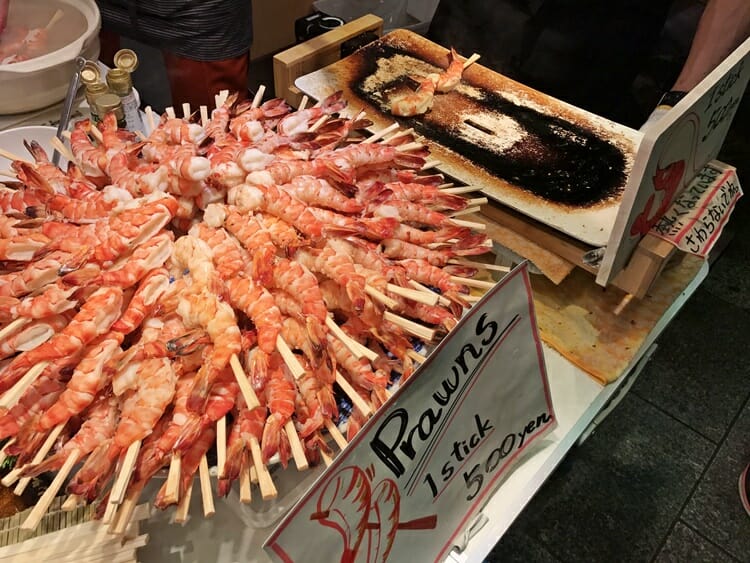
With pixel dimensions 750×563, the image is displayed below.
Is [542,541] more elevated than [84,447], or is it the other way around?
[84,447]

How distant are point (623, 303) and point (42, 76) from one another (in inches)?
79.9

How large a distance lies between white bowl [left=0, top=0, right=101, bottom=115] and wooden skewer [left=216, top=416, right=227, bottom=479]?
1.63 meters

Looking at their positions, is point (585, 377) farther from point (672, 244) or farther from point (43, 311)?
point (43, 311)

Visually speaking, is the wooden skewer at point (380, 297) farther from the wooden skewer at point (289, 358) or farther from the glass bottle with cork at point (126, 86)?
the glass bottle with cork at point (126, 86)

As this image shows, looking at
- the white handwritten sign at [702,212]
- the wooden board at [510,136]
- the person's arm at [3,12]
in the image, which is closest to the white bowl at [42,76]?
the person's arm at [3,12]

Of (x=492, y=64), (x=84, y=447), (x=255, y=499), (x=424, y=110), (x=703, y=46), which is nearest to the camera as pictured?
(x=84, y=447)

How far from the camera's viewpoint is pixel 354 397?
1040 mm

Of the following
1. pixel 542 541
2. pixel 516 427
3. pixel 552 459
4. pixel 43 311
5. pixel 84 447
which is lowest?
pixel 542 541

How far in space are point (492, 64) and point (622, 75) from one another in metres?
0.65

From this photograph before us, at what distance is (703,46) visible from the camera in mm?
2252

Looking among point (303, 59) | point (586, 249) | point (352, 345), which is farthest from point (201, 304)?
point (303, 59)

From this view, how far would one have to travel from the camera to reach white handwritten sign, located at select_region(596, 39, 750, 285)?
1215 millimetres

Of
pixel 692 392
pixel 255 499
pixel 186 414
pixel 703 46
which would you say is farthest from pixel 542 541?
pixel 703 46

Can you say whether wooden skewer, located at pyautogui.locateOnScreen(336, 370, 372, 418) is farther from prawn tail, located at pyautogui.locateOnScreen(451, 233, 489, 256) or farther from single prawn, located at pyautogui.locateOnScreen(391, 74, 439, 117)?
single prawn, located at pyautogui.locateOnScreen(391, 74, 439, 117)
